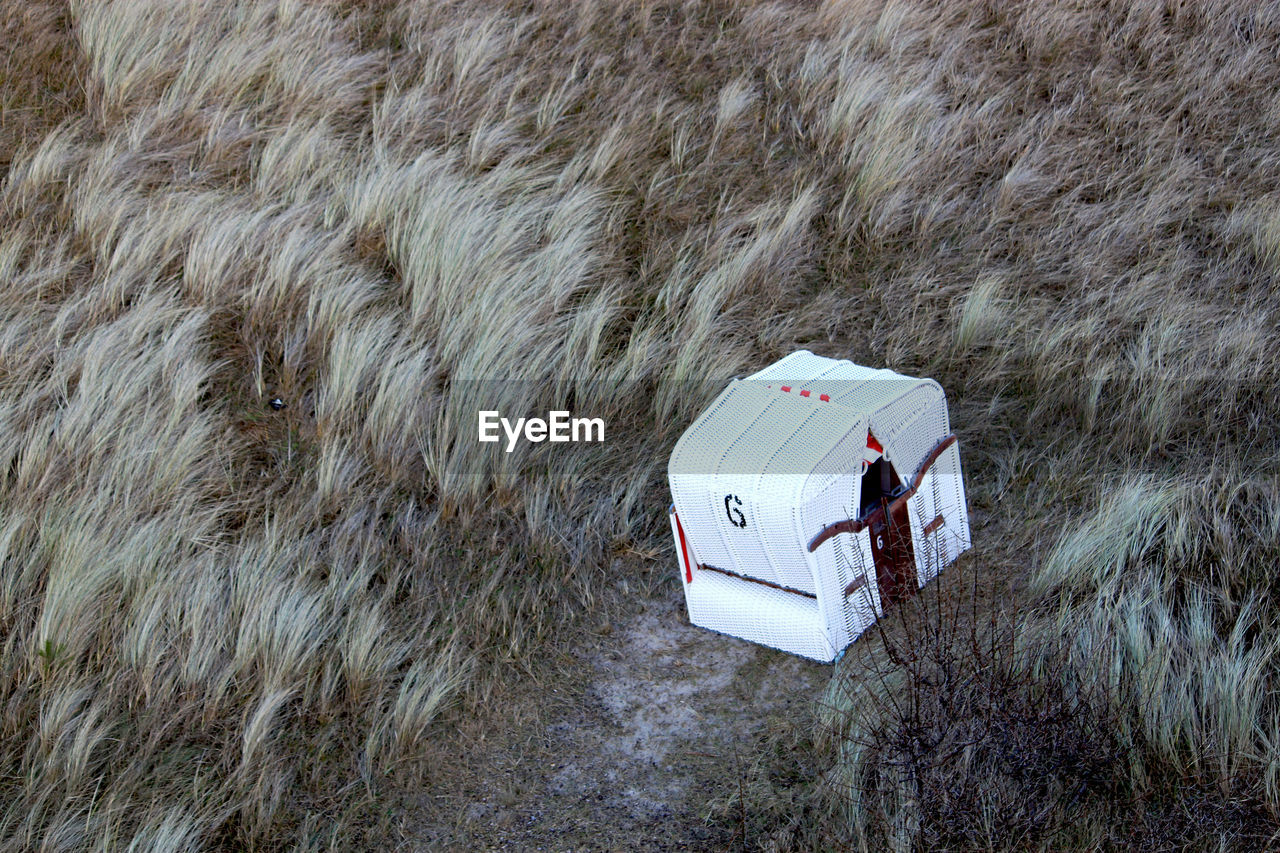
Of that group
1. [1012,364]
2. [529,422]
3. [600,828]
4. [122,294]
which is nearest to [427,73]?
[122,294]

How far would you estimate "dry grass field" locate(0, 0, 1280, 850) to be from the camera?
11.3 feet

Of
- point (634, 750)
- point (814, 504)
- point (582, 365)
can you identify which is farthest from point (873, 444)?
point (582, 365)

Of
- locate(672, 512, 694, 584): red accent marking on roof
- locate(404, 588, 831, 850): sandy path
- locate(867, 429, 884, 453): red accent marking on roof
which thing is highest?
locate(867, 429, 884, 453): red accent marking on roof

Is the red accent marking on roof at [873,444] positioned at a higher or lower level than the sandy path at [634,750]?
higher

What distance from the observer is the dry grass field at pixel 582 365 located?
343 centimetres

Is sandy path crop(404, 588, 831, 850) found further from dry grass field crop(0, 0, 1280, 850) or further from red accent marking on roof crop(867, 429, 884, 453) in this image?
red accent marking on roof crop(867, 429, 884, 453)

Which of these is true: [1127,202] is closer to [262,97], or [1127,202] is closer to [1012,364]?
[1012,364]

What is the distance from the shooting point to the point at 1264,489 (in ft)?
13.6

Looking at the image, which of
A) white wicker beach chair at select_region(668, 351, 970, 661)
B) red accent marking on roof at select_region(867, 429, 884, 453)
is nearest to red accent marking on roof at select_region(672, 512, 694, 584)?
white wicker beach chair at select_region(668, 351, 970, 661)

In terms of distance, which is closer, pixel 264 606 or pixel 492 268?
pixel 264 606

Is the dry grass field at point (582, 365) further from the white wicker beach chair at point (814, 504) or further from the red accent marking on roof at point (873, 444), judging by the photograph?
the red accent marking on roof at point (873, 444)

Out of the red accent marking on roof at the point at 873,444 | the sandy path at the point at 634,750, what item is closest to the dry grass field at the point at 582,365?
the sandy path at the point at 634,750

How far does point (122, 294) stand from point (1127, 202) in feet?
17.8

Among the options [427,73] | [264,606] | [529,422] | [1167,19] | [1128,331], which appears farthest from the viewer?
[1167,19]
